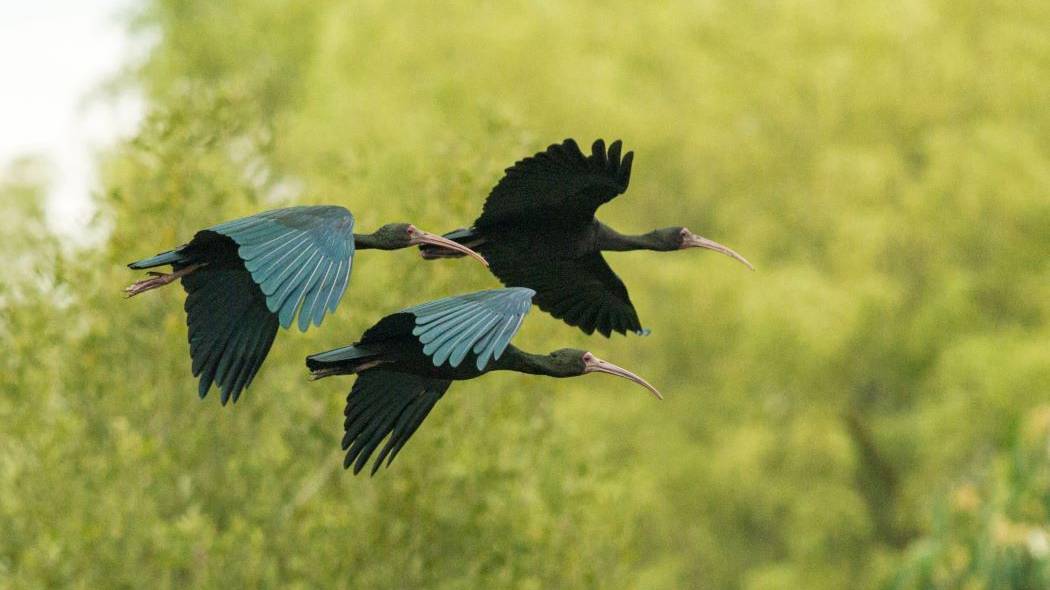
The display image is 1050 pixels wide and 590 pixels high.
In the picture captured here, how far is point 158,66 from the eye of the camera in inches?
1291

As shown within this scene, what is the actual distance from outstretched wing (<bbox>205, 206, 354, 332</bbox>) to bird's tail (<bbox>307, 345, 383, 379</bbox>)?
1.13ft

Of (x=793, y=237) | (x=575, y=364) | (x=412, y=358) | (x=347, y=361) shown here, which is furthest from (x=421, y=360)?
(x=793, y=237)

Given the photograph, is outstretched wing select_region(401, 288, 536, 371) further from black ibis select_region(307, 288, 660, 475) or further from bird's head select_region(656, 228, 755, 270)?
bird's head select_region(656, 228, 755, 270)

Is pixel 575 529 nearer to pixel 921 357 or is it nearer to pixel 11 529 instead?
pixel 11 529

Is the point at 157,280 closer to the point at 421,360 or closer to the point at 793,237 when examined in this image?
the point at 421,360

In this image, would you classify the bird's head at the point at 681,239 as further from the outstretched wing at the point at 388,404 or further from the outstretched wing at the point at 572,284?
the outstretched wing at the point at 388,404

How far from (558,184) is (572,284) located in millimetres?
547

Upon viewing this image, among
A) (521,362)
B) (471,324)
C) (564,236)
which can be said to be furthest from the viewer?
(564,236)

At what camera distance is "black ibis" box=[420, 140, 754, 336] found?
6.09 meters

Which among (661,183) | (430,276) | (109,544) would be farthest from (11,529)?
(661,183)

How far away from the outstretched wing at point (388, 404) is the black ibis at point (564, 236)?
477mm

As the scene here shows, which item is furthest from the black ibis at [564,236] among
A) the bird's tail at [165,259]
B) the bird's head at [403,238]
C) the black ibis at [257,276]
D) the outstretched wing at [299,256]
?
the bird's tail at [165,259]

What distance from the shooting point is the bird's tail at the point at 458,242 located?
600 cm

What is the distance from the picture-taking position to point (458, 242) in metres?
6.10
